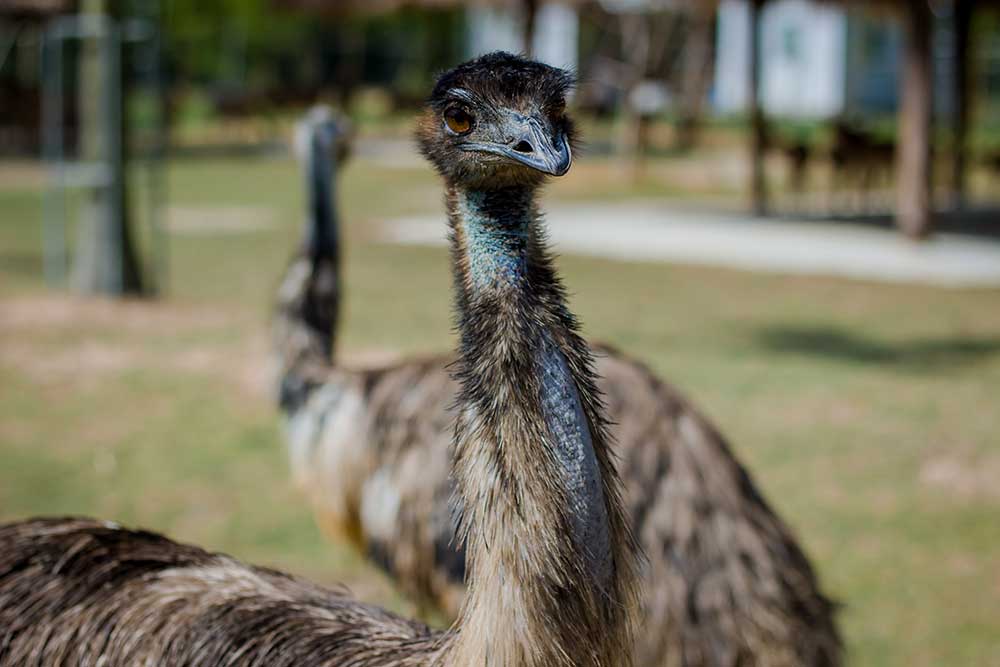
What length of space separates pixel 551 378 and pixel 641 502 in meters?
1.33

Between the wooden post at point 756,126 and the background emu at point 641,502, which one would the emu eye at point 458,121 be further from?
the wooden post at point 756,126

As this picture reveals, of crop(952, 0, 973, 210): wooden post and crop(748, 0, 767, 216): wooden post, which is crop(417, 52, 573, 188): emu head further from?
crop(952, 0, 973, 210): wooden post

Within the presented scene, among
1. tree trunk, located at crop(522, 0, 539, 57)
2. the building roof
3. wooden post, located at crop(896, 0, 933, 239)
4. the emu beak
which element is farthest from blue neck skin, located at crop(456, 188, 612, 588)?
the building roof

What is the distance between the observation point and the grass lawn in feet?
18.6

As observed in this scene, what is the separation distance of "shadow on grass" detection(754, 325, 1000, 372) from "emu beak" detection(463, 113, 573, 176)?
7189 mm

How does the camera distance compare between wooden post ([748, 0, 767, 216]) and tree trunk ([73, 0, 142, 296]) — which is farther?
wooden post ([748, 0, 767, 216])

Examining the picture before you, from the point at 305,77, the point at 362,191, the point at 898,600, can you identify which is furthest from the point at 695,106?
the point at 898,600

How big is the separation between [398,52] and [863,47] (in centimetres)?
1664

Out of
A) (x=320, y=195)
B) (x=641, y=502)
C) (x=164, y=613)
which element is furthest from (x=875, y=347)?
(x=164, y=613)

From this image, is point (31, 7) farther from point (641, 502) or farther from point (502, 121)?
point (502, 121)

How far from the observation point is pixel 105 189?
11336mm

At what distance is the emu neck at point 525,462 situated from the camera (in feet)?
7.23

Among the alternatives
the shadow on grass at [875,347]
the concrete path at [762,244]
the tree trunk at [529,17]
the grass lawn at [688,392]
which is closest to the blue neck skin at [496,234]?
the grass lawn at [688,392]

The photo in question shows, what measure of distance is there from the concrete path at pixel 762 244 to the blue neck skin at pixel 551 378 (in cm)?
1080
